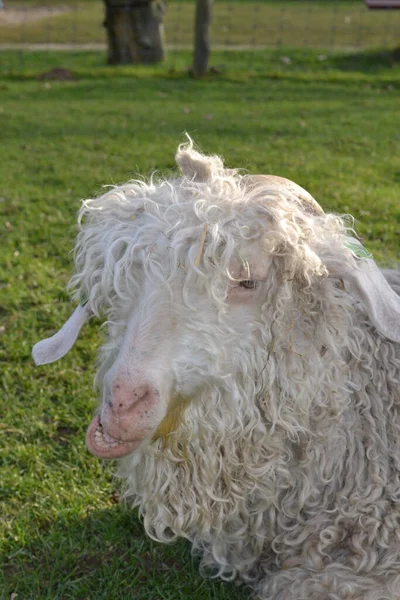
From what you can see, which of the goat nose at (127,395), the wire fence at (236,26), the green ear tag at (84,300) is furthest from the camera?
the wire fence at (236,26)

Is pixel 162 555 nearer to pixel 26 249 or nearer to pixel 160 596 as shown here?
pixel 160 596

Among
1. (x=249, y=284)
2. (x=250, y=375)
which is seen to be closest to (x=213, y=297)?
(x=249, y=284)

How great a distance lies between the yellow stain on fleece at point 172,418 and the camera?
1.98 meters

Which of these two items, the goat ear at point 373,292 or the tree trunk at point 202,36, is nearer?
the goat ear at point 373,292

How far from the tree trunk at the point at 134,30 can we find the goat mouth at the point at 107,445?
36.2 ft

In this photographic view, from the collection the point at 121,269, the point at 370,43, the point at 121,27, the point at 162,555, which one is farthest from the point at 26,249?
the point at 370,43

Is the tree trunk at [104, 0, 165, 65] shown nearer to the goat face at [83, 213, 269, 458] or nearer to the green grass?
the green grass

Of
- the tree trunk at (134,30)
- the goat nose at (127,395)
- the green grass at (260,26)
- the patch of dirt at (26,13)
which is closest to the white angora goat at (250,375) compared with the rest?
the goat nose at (127,395)

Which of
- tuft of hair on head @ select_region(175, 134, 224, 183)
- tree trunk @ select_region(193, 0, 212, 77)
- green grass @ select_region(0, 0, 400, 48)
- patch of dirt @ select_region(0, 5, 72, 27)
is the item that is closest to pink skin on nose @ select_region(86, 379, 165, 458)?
tuft of hair on head @ select_region(175, 134, 224, 183)

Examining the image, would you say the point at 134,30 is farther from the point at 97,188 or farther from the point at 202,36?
the point at 97,188

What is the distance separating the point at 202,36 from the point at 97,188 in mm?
5608

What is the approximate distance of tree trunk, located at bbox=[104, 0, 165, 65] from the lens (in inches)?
471

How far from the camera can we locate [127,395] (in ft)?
6.07

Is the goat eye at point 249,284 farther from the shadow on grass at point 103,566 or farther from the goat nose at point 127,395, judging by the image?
the shadow on grass at point 103,566
